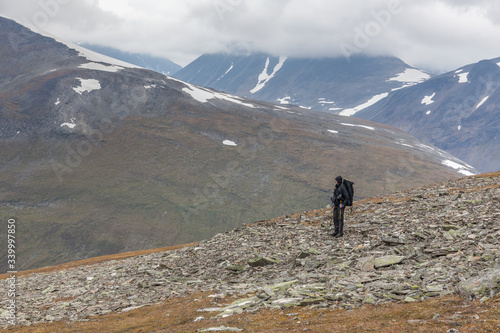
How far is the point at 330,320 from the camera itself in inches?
517

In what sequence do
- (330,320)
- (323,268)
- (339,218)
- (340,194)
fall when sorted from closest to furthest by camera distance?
(330,320), (323,268), (340,194), (339,218)

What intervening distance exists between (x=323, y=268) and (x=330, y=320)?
8521 mm

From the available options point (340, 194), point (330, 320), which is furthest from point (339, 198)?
point (330, 320)

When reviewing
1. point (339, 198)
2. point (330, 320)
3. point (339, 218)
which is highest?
point (339, 198)

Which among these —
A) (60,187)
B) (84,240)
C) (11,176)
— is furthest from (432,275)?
(11,176)

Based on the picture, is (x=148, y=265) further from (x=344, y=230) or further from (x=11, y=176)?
(x=11, y=176)

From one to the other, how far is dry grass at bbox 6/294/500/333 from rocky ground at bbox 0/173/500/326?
0.79m

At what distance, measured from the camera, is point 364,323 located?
12.1m

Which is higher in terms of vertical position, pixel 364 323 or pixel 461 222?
pixel 461 222

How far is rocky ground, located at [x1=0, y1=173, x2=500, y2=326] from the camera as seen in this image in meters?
15.5

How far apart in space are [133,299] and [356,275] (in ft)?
45.0

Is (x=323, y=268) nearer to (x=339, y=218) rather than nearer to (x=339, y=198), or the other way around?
(x=339, y=198)

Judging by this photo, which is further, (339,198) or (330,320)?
(339,198)

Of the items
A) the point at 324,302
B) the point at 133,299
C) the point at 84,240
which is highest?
the point at 324,302
